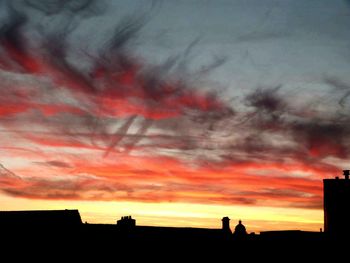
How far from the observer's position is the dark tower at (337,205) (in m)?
44.4

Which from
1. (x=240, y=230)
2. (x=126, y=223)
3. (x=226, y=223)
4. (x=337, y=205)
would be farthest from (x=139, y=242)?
(x=337, y=205)

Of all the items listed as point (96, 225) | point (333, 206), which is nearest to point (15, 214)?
point (96, 225)

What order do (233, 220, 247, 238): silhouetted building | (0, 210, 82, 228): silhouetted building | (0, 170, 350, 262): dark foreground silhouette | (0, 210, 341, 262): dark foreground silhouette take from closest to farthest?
(0, 170, 350, 262): dark foreground silhouette < (0, 210, 341, 262): dark foreground silhouette < (0, 210, 82, 228): silhouetted building < (233, 220, 247, 238): silhouetted building

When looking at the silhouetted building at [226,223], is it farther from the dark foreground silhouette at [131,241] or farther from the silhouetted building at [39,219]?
the silhouetted building at [39,219]

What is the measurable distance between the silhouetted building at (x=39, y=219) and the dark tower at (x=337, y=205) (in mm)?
23804

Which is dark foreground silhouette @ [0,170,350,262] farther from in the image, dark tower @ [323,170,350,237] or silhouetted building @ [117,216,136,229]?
dark tower @ [323,170,350,237]

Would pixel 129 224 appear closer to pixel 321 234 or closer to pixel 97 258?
pixel 97 258

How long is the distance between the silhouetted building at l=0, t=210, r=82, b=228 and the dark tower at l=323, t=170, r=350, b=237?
2380cm

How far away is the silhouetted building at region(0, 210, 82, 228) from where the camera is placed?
3441 cm

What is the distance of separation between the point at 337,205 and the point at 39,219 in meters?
27.5

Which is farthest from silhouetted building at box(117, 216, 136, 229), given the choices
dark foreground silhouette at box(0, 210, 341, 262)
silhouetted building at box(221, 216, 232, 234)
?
silhouetted building at box(221, 216, 232, 234)

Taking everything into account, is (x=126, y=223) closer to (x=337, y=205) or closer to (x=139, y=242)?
(x=139, y=242)

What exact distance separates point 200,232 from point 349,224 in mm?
15097

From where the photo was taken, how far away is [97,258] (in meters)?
33.9
